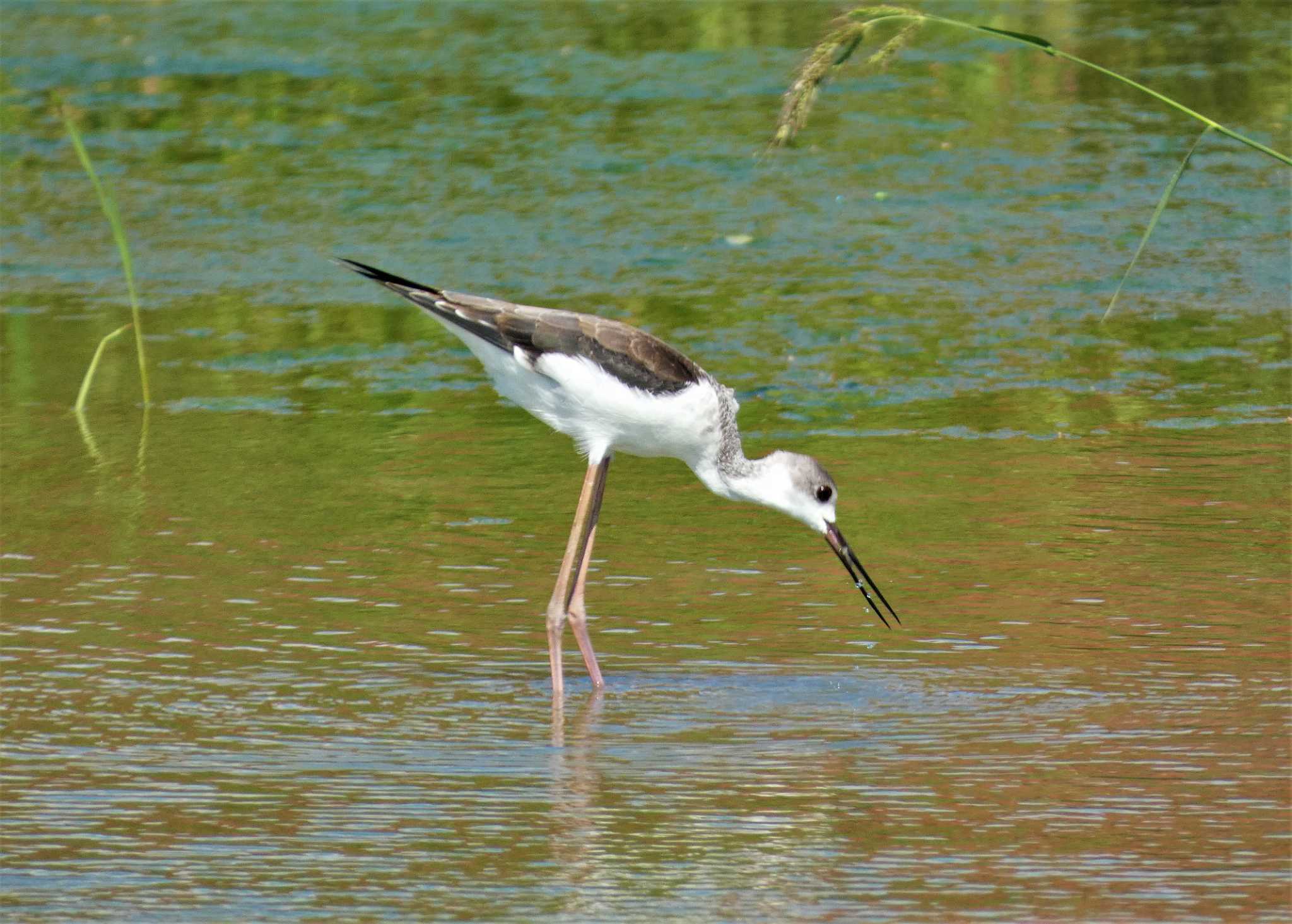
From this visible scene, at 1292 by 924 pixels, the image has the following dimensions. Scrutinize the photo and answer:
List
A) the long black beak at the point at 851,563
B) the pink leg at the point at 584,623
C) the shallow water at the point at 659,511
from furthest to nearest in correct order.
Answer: the long black beak at the point at 851,563 → the pink leg at the point at 584,623 → the shallow water at the point at 659,511

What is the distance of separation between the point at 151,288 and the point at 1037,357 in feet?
15.5

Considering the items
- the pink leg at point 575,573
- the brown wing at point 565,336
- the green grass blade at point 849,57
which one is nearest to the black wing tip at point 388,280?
the brown wing at point 565,336

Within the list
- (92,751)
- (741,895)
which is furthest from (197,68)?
(741,895)

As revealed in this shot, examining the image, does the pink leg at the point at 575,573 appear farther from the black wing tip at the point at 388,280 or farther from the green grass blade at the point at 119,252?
the green grass blade at the point at 119,252

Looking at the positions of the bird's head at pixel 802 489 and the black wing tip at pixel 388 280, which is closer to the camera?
the black wing tip at pixel 388 280

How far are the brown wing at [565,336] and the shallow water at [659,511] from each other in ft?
2.60

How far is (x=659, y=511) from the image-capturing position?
8.40 meters

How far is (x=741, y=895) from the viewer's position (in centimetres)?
481

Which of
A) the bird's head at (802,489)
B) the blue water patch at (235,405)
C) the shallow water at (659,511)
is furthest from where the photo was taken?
the blue water patch at (235,405)

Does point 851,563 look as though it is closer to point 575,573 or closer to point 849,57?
point 575,573

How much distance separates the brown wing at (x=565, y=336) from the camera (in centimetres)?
680

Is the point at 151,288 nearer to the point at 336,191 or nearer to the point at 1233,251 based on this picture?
the point at 336,191

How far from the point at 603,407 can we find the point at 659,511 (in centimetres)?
157

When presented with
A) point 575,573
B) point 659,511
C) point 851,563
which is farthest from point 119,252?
point 851,563
